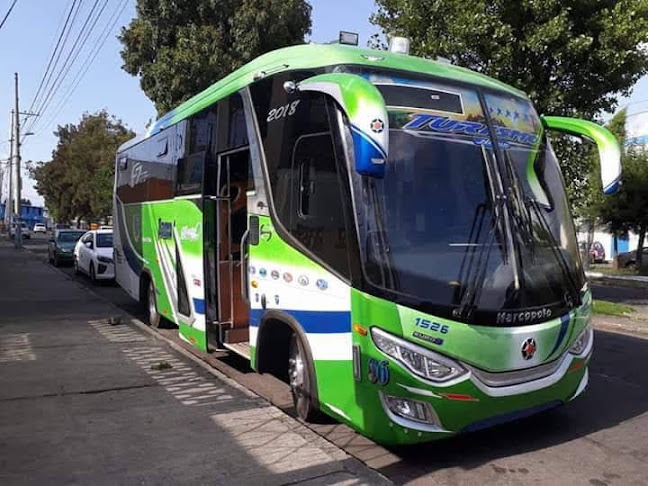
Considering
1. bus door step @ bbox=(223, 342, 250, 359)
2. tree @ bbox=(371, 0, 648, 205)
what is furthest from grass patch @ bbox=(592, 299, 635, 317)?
bus door step @ bbox=(223, 342, 250, 359)

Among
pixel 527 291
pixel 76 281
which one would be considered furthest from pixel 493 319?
pixel 76 281

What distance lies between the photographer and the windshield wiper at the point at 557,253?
16.0ft

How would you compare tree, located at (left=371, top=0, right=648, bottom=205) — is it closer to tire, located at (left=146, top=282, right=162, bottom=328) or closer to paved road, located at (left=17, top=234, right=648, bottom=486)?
tire, located at (left=146, top=282, right=162, bottom=328)

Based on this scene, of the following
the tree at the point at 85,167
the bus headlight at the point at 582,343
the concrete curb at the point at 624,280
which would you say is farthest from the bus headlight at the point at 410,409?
the tree at the point at 85,167

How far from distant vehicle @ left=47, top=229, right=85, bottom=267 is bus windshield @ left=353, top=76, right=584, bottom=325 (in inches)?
870

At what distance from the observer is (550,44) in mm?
12000

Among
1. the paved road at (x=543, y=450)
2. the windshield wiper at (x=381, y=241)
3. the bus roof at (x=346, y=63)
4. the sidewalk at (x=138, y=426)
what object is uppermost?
the bus roof at (x=346, y=63)

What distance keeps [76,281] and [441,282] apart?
1630 centimetres

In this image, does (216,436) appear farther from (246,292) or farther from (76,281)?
(76,281)

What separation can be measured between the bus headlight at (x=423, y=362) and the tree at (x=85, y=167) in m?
32.5

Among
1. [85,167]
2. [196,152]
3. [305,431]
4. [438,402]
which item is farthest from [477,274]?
[85,167]

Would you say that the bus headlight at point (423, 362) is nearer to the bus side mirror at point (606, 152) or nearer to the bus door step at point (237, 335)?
the bus side mirror at point (606, 152)

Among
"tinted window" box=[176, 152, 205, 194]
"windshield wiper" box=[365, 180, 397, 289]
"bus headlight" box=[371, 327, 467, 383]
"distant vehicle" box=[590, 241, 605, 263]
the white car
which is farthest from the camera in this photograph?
"distant vehicle" box=[590, 241, 605, 263]

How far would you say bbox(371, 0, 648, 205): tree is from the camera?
11.8 meters
